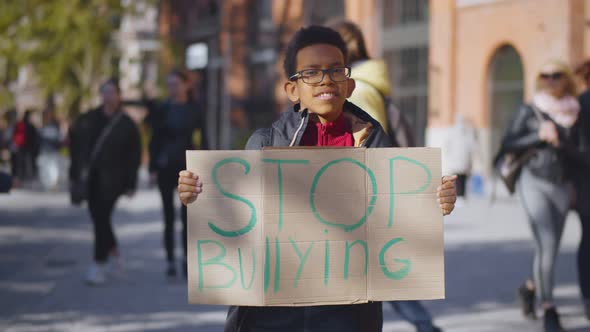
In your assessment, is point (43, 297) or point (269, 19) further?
point (269, 19)

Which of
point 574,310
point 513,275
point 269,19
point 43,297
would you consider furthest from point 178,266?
point 269,19

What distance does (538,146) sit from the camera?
21.6ft

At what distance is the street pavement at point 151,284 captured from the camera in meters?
6.68

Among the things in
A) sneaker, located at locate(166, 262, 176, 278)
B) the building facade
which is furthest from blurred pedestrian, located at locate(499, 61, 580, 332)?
the building facade

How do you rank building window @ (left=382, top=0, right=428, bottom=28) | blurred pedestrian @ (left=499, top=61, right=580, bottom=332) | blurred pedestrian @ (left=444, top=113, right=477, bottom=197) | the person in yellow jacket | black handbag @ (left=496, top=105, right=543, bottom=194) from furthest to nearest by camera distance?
1. building window @ (left=382, top=0, right=428, bottom=28)
2. blurred pedestrian @ (left=444, top=113, right=477, bottom=197)
3. black handbag @ (left=496, top=105, right=543, bottom=194)
4. blurred pedestrian @ (left=499, top=61, right=580, bottom=332)
5. the person in yellow jacket

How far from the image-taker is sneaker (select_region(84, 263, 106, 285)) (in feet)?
27.8

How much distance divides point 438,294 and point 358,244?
0.34 metres

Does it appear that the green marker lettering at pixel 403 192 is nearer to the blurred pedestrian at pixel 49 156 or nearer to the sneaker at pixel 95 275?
the sneaker at pixel 95 275

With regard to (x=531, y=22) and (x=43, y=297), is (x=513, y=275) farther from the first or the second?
(x=531, y=22)

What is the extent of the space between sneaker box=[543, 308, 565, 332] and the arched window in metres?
19.9

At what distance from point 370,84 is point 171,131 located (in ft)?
13.8

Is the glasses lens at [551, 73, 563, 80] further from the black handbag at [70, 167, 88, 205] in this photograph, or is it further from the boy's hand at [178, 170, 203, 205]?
the black handbag at [70, 167, 88, 205]

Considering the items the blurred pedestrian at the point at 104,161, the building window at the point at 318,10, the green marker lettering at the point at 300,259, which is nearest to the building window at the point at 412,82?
the building window at the point at 318,10

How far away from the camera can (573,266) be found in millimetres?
9578
